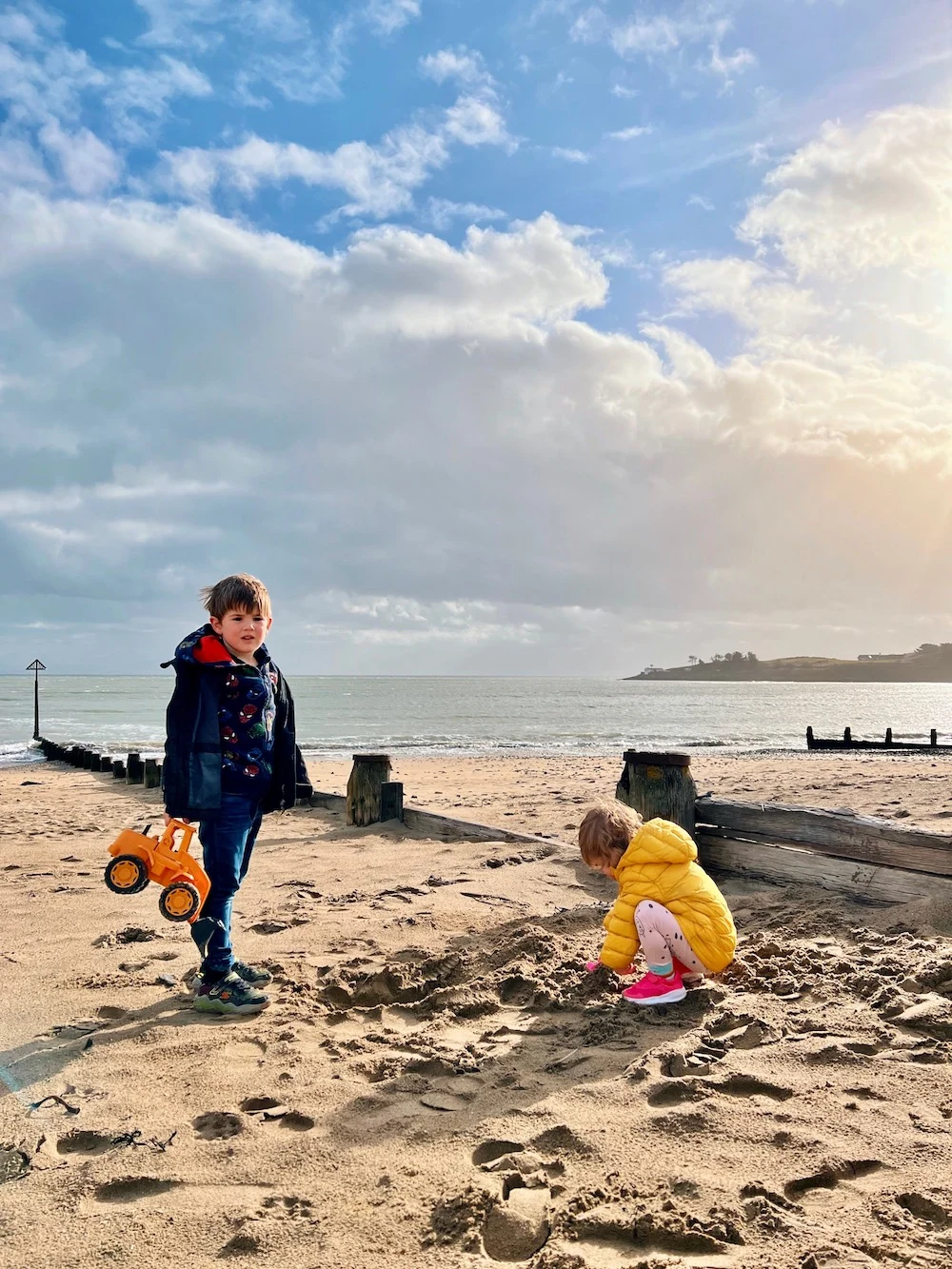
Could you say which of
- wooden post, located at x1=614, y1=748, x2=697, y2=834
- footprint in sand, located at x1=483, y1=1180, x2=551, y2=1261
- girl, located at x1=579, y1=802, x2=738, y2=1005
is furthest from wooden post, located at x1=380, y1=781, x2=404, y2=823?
footprint in sand, located at x1=483, y1=1180, x2=551, y2=1261

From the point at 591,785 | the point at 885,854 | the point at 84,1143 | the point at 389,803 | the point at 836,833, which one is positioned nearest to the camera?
the point at 84,1143

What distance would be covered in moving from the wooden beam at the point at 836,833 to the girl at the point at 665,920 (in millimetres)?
1544

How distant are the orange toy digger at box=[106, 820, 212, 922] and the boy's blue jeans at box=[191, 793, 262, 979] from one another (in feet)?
0.19

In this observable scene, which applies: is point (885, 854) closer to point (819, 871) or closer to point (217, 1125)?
point (819, 871)

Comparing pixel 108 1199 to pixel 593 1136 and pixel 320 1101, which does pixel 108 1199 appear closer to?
pixel 320 1101

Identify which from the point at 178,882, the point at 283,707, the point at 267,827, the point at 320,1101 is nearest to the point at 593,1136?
the point at 320,1101

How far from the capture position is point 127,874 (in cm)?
363

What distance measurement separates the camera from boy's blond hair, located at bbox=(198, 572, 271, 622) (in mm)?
3768

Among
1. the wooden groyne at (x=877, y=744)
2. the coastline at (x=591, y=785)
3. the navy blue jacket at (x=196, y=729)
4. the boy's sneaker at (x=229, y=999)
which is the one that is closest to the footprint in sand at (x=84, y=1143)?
the boy's sneaker at (x=229, y=999)

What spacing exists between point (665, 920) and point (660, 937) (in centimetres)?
8

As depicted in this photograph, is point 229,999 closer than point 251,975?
Yes

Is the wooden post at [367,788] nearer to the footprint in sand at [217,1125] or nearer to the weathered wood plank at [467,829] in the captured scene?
the weathered wood plank at [467,829]

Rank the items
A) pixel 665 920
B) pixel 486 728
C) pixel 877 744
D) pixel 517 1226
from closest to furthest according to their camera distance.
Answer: pixel 517 1226
pixel 665 920
pixel 877 744
pixel 486 728

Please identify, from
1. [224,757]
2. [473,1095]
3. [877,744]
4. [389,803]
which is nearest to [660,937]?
[473,1095]
